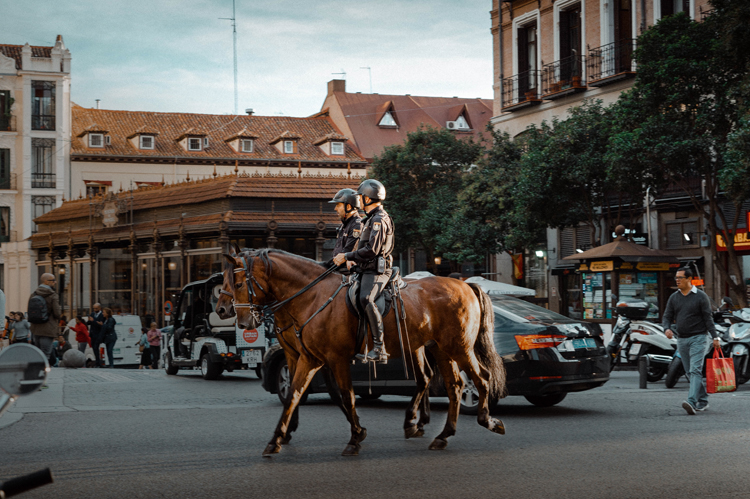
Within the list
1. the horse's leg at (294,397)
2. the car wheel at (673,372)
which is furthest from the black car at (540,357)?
the car wheel at (673,372)

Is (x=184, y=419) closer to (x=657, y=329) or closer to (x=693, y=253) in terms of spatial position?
(x=657, y=329)

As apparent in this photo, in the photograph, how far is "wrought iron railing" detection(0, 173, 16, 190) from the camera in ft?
189

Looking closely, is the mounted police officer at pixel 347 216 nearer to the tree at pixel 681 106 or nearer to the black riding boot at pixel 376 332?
the black riding boot at pixel 376 332

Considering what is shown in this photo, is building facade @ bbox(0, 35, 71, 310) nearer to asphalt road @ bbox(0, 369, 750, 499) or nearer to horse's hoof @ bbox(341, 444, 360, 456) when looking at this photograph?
asphalt road @ bbox(0, 369, 750, 499)

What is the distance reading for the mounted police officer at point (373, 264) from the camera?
9164 millimetres

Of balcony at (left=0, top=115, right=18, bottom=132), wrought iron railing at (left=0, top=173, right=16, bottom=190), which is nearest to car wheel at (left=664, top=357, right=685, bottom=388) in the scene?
wrought iron railing at (left=0, top=173, right=16, bottom=190)

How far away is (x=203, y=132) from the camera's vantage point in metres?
62.0

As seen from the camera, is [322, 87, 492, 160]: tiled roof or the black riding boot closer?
the black riding boot

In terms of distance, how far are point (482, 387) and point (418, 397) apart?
0.73 m

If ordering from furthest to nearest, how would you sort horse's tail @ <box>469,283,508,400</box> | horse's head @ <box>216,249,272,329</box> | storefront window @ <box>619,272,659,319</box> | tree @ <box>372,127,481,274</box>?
tree @ <box>372,127,481,274</box>, storefront window @ <box>619,272,659,319</box>, horse's tail @ <box>469,283,508,400</box>, horse's head @ <box>216,249,272,329</box>

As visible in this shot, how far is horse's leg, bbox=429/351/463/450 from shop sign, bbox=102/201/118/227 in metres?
33.1

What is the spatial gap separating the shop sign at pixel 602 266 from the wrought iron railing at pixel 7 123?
44489 millimetres

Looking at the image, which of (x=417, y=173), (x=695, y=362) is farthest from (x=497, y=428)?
(x=417, y=173)

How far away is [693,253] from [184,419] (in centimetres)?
2005
